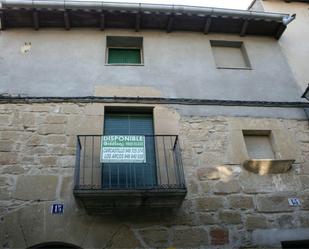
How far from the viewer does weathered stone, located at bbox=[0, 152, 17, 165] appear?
5492 millimetres

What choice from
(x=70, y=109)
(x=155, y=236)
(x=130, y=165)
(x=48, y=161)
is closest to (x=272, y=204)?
(x=155, y=236)

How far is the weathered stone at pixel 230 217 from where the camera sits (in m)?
5.28

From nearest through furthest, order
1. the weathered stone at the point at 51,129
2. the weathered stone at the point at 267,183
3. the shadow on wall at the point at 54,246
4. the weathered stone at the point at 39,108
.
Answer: the shadow on wall at the point at 54,246 → the weathered stone at the point at 267,183 → the weathered stone at the point at 51,129 → the weathered stone at the point at 39,108

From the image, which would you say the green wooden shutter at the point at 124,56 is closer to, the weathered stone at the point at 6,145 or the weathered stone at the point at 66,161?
the weathered stone at the point at 66,161

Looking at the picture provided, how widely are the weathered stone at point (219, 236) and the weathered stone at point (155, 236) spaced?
739 millimetres

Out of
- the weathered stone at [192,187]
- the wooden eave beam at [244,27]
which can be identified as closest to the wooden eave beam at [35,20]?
the wooden eave beam at [244,27]

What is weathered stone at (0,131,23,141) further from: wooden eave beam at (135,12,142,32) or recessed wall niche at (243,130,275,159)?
recessed wall niche at (243,130,275,159)

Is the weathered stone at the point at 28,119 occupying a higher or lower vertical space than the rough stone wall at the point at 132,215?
higher

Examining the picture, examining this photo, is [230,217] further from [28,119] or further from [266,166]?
[28,119]

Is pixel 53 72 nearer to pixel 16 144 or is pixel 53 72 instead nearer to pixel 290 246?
pixel 16 144

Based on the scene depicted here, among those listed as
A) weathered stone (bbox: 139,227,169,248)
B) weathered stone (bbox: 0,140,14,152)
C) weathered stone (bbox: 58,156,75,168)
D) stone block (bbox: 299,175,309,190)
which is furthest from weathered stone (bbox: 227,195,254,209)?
weathered stone (bbox: 0,140,14,152)

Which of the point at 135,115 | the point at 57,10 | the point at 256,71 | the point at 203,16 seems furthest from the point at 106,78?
the point at 256,71

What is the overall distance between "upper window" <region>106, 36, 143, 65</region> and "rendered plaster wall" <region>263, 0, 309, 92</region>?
3684mm

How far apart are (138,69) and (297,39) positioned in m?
4.47
